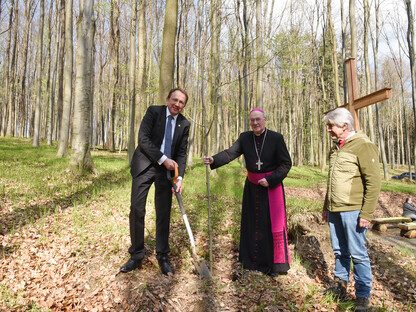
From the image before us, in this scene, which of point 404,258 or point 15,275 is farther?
point 404,258

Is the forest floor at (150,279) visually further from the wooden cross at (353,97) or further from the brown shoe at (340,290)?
Answer: the wooden cross at (353,97)

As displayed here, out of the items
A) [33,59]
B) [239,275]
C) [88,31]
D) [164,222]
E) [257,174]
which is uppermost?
[33,59]

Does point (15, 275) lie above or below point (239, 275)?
above

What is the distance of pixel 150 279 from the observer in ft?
9.82

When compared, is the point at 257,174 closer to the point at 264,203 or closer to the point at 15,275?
the point at 264,203

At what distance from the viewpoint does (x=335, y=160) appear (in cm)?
294

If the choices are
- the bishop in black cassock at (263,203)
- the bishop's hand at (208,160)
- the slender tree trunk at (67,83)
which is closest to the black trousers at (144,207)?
the bishop's hand at (208,160)

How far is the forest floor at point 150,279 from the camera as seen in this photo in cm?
268

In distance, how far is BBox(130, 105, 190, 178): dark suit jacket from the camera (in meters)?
3.00

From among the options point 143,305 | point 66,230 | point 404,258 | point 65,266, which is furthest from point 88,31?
point 404,258

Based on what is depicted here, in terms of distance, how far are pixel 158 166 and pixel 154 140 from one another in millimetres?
335

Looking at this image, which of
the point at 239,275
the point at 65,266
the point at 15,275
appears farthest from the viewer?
the point at 239,275

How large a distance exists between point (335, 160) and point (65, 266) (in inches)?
140

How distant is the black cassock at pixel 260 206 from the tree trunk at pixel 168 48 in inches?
115
